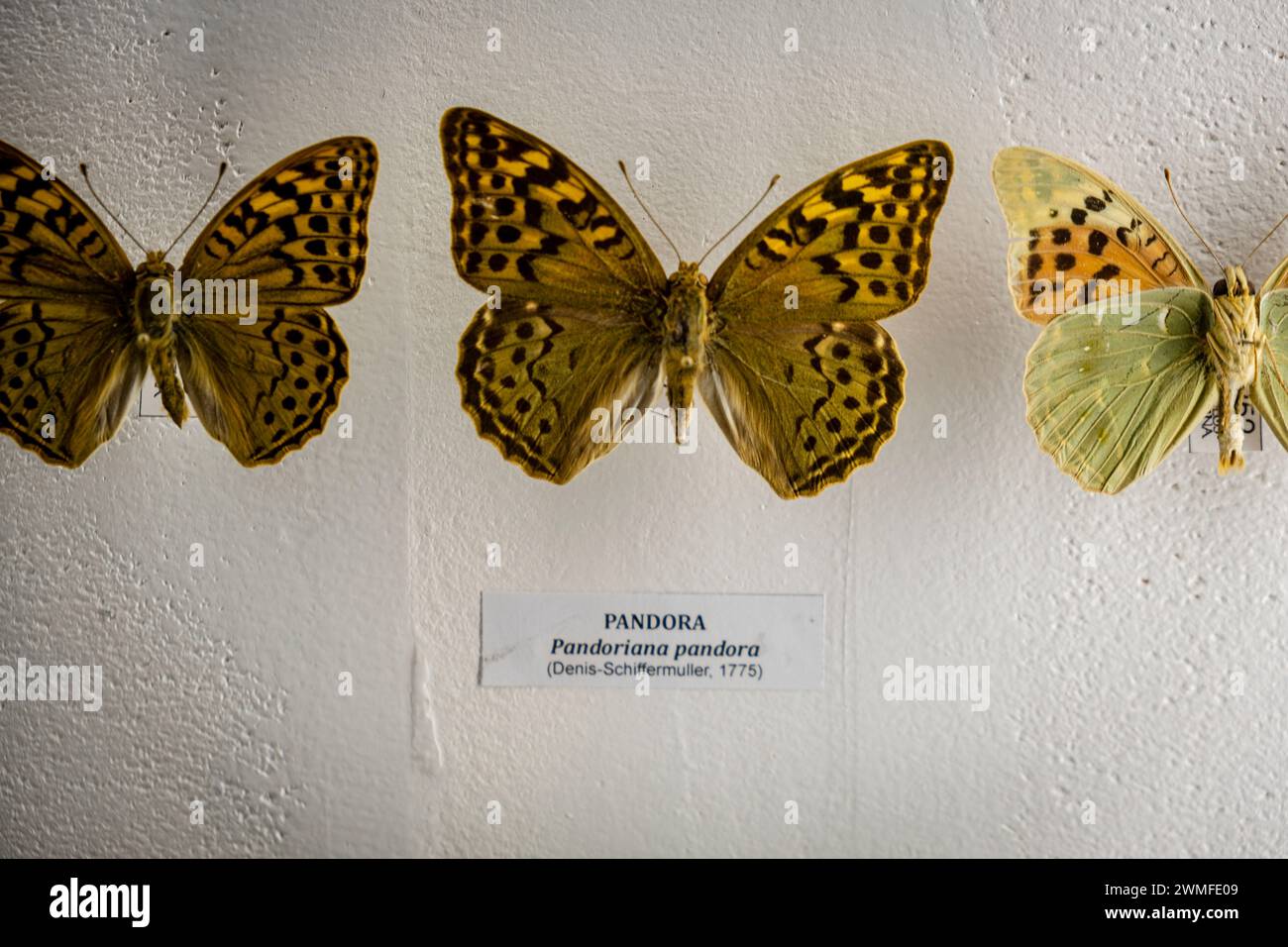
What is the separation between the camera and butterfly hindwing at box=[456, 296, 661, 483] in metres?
1.05

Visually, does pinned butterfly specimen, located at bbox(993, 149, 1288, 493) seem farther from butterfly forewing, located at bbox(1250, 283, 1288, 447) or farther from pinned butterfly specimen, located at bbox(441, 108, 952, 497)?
pinned butterfly specimen, located at bbox(441, 108, 952, 497)

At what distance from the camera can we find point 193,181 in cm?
121

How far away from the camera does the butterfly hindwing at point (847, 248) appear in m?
1.03

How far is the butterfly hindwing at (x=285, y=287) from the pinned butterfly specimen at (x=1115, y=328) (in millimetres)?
654

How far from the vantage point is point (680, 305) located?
105 cm

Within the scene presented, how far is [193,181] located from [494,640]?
611mm

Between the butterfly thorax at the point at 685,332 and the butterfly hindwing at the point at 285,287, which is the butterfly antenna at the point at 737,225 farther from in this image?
the butterfly hindwing at the point at 285,287

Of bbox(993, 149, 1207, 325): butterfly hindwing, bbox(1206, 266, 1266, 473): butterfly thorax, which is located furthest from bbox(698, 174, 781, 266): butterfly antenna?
bbox(1206, 266, 1266, 473): butterfly thorax

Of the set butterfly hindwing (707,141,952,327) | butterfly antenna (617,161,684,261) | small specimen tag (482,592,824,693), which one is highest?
butterfly antenna (617,161,684,261)

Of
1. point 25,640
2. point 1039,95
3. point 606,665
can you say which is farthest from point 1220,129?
point 25,640

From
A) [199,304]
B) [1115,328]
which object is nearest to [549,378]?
[199,304]

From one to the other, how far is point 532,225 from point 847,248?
30 centimetres

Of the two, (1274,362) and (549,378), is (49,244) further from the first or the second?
(1274,362)
